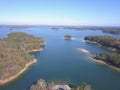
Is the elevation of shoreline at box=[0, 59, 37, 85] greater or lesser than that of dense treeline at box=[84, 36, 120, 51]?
greater

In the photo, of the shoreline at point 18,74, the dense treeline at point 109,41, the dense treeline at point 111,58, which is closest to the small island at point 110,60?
the dense treeline at point 111,58

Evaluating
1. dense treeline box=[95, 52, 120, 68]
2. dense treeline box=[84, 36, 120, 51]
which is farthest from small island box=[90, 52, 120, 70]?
dense treeline box=[84, 36, 120, 51]

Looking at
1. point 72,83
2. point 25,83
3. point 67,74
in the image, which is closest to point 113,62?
point 67,74

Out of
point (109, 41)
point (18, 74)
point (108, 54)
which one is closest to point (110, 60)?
point (108, 54)

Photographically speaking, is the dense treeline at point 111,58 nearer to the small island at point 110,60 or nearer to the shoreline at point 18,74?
the small island at point 110,60

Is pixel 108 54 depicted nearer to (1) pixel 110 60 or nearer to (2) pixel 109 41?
(1) pixel 110 60

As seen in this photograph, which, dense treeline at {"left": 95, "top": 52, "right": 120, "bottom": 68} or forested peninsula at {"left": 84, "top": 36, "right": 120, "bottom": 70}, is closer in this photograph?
dense treeline at {"left": 95, "top": 52, "right": 120, "bottom": 68}

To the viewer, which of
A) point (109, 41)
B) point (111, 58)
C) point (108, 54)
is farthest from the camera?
point (109, 41)

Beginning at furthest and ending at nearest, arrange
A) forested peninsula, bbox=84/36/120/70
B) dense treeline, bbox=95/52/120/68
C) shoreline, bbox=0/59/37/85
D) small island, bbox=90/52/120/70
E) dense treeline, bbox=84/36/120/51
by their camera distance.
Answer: dense treeline, bbox=84/36/120/51, forested peninsula, bbox=84/36/120/70, dense treeline, bbox=95/52/120/68, small island, bbox=90/52/120/70, shoreline, bbox=0/59/37/85

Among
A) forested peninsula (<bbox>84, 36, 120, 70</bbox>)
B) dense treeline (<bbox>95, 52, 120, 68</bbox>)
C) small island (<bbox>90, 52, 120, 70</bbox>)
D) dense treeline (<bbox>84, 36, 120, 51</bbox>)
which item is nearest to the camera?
small island (<bbox>90, 52, 120, 70</bbox>)

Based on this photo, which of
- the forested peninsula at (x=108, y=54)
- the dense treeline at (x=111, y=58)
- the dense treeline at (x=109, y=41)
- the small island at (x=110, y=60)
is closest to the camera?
the small island at (x=110, y=60)

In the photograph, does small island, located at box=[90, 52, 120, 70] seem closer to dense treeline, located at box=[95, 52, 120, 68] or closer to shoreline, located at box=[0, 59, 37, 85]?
dense treeline, located at box=[95, 52, 120, 68]
